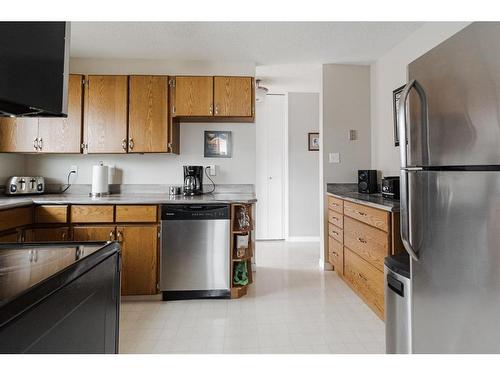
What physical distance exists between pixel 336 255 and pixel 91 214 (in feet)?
7.81

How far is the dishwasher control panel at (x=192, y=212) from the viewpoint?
2330 millimetres

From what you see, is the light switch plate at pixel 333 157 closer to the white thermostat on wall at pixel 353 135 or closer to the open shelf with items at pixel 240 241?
the white thermostat on wall at pixel 353 135

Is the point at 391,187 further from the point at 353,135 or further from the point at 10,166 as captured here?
the point at 10,166

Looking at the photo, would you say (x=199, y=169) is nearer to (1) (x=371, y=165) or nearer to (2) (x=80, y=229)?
(2) (x=80, y=229)

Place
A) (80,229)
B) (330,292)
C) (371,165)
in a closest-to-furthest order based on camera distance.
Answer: (80,229) < (330,292) < (371,165)

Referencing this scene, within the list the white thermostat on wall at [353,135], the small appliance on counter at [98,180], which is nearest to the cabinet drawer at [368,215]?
the white thermostat on wall at [353,135]

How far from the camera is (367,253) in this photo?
2.18 m

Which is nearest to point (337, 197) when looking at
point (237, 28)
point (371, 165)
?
point (371, 165)

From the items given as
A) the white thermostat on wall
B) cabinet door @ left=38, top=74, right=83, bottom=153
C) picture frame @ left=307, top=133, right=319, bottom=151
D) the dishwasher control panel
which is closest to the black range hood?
the dishwasher control panel

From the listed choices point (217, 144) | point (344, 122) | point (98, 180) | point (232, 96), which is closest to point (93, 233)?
point (98, 180)

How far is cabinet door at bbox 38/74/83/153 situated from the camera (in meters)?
2.71

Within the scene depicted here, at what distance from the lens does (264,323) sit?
6.55 feet

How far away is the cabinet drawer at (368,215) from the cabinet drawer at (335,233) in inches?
10.4

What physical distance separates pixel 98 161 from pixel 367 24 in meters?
2.95
